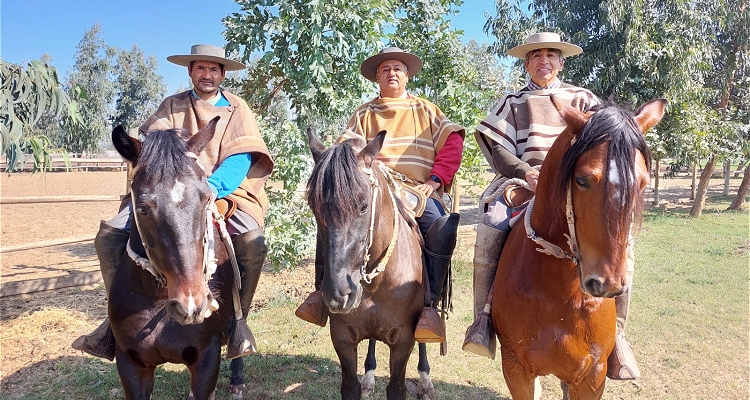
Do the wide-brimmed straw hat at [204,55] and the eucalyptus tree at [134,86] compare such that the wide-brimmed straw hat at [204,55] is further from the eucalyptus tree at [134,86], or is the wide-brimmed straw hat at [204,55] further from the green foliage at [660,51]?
the eucalyptus tree at [134,86]

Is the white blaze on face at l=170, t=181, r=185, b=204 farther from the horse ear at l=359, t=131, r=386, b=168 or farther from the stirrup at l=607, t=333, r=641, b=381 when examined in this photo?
the stirrup at l=607, t=333, r=641, b=381

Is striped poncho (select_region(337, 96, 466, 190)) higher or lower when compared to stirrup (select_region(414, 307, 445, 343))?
higher

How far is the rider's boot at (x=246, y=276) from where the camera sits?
3.20 metres

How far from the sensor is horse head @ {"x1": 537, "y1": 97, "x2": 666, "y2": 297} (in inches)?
71.0

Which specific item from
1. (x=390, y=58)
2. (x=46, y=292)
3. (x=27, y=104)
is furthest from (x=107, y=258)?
(x=46, y=292)

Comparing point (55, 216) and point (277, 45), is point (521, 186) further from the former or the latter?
point (55, 216)

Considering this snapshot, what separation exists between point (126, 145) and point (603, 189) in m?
2.39

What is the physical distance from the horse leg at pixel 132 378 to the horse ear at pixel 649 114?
3.22m

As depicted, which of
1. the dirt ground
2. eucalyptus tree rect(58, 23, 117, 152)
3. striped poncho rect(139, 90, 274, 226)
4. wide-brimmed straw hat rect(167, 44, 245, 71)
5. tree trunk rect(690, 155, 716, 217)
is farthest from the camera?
eucalyptus tree rect(58, 23, 117, 152)

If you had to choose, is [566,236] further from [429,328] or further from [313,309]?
[313,309]

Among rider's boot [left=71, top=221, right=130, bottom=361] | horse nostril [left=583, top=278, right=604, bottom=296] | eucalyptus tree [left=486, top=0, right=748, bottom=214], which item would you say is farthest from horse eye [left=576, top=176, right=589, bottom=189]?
eucalyptus tree [left=486, top=0, right=748, bottom=214]

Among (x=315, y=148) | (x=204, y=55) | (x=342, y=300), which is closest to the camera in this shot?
(x=342, y=300)

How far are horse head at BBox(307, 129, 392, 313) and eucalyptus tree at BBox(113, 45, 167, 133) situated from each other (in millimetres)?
48376

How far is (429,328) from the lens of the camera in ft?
10.1
